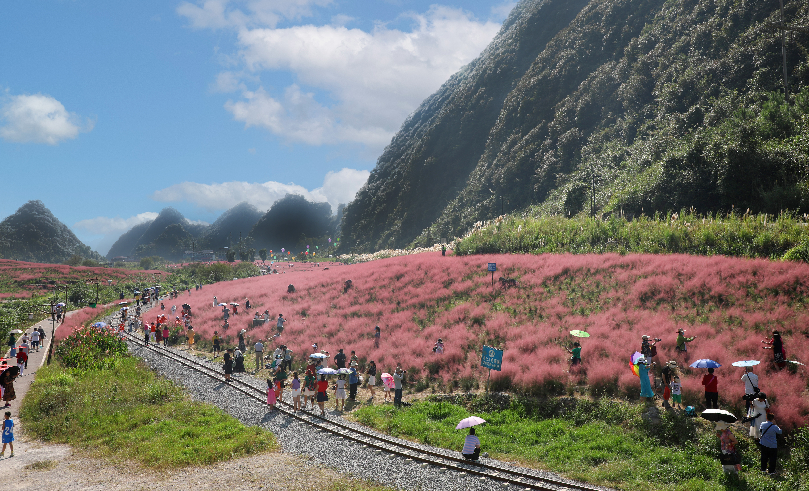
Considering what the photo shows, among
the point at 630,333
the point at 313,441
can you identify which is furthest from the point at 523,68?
the point at 313,441

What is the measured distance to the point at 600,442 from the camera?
565 inches

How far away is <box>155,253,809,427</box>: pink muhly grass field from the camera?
17422 mm

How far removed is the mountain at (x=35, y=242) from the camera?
177 meters

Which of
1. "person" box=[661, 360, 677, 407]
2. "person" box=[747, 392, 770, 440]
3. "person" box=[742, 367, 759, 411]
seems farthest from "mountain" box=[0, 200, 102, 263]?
"person" box=[747, 392, 770, 440]

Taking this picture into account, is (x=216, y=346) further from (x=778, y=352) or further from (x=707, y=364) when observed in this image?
(x=778, y=352)

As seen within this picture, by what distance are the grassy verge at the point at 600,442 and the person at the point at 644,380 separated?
2.22 ft

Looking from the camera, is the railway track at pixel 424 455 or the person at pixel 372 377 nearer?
the railway track at pixel 424 455

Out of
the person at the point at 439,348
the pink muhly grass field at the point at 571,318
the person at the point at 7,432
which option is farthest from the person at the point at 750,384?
the person at the point at 7,432

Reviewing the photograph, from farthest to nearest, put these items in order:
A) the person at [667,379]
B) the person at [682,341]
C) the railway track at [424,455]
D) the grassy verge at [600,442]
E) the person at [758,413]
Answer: the person at [682,341]
the person at [667,379]
the person at [758,413]
the railway track at [424,455]
the grassy verge at [600,442]

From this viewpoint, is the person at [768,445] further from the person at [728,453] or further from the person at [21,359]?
the person at [21,359]

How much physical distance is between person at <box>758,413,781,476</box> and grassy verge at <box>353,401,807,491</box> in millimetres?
286

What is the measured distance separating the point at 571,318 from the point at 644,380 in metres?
7.56

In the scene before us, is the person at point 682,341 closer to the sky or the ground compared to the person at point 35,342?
closer to the sky

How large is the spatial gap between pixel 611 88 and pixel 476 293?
2092 inches
